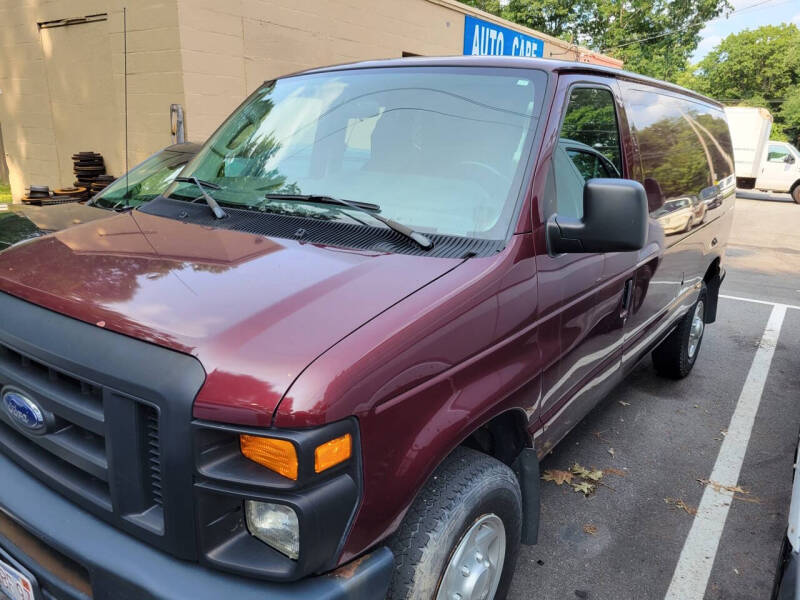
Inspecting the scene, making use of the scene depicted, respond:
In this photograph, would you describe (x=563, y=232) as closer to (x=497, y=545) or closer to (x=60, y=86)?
(x=497, y=545)

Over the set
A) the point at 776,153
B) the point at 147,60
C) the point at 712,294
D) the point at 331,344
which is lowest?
the point at 776,153

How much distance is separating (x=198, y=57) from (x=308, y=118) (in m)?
7.22

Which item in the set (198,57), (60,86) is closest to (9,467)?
(198,57)

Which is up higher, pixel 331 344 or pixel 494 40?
pixel 494 40

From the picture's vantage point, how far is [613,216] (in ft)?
7.32

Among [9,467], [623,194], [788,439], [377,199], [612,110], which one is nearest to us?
[9,467]

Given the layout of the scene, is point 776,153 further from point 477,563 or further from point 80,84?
point 477,563

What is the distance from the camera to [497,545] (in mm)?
2254

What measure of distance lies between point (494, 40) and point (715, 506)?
48.5ft

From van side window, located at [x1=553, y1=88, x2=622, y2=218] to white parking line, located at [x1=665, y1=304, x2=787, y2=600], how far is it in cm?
175

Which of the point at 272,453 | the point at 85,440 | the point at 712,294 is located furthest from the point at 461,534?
the point at 712,294

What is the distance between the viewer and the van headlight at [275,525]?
1.56m

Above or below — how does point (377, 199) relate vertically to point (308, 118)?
below

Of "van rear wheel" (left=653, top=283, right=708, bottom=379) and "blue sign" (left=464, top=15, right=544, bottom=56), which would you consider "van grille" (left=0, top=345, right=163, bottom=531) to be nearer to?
"van rear wheel" (left=653, top=283, right=708, bottom=379)
